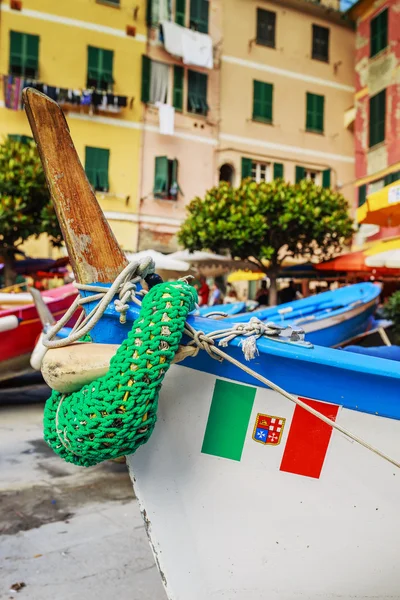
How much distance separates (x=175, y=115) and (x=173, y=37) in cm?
226

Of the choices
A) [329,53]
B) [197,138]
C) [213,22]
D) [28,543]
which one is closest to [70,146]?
[28,543]

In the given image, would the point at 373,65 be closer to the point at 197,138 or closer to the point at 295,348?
the point at 197,138

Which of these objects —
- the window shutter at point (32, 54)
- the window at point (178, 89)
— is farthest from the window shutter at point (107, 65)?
the window at point (178, 89)

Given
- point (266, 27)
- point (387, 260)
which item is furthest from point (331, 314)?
point (266, 27)

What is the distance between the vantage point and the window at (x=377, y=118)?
55.2 feet

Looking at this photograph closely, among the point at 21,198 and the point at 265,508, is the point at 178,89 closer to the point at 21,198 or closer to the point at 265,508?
the point at 21,198

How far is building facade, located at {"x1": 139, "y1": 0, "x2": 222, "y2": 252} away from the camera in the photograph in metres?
16.4

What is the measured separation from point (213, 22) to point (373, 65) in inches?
214

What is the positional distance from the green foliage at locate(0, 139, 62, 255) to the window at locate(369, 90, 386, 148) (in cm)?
1133

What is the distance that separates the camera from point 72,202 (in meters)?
1.88

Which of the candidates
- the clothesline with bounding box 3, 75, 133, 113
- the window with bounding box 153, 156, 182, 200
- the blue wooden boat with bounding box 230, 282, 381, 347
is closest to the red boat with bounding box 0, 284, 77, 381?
the blue wooden boat with bounding box 230, 282, 381, 347

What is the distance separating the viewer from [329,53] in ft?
63.6

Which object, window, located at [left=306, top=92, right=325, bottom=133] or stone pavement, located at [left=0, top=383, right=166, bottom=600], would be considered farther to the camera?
window, located at [left=306, top=92, right=325, bottom=133]

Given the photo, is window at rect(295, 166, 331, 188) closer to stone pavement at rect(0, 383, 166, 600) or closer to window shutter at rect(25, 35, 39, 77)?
window shutter at rect(25, 35, 39, 77)
